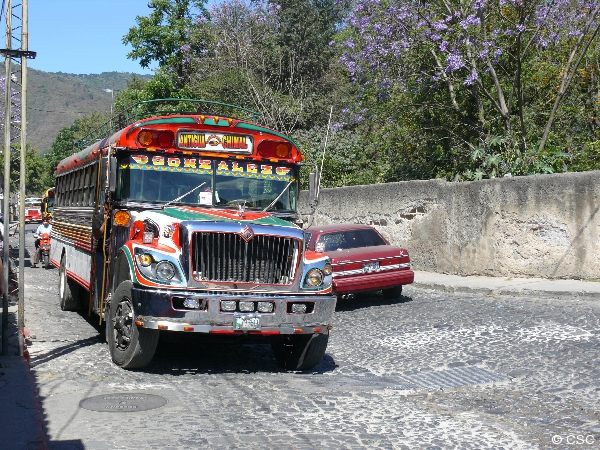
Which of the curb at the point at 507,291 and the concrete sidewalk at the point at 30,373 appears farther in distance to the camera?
the curb at the point at 507,291

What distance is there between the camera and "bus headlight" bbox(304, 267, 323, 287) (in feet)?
28.3

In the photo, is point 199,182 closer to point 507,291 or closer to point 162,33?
point 507,291

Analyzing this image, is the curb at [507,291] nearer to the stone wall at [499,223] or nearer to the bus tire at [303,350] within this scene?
the stone wall at [499,223]

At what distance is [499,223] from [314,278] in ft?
30.8

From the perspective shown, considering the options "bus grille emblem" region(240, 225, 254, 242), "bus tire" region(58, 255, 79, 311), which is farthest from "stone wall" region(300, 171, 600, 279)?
"bus grille emblem" region(240, 225, 254, 242)

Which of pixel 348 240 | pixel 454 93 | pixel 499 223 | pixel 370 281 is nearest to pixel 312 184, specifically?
pixel 370 281

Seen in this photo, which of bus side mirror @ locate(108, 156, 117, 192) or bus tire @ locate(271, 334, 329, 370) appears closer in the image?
bus tire @ locate(271, 334, 329, 370)

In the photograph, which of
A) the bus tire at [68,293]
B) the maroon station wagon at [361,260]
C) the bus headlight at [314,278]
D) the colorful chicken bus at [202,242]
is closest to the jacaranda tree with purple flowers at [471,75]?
the maroon station wagon at [361,260]

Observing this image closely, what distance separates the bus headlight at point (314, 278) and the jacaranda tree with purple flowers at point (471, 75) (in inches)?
419

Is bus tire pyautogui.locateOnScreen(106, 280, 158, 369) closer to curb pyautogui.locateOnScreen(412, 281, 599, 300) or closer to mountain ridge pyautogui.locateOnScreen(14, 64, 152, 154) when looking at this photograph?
curb pyautogui.locateOnScreen(412, 281, 599, 300)

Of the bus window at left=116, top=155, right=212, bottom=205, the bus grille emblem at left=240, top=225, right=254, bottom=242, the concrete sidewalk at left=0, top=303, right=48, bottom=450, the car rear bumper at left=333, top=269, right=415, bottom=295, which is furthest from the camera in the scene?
the car rear bumper at left=333, top=269, right=415, bottom=295

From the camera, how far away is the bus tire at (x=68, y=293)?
43.5 ft

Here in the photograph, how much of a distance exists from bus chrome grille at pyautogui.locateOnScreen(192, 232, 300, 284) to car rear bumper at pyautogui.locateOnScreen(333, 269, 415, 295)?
17.6 feet

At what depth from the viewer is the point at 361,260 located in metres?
14.1
